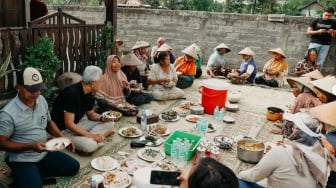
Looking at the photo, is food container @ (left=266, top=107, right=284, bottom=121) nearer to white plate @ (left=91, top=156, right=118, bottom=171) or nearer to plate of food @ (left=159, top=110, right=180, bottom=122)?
plate of food @ (left=159, top=110, right=180, bottom=122)

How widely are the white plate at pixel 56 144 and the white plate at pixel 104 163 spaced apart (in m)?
0.52

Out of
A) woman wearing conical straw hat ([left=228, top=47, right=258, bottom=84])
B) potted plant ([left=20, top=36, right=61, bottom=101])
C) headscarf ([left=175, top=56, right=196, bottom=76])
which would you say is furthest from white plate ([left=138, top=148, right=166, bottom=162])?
woman wearing conical straw hat ([left=228, top=47, right=258, bottom=84])

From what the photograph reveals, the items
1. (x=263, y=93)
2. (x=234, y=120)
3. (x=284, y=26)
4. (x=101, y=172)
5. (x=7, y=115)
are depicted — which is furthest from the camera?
(x=284, y=26)

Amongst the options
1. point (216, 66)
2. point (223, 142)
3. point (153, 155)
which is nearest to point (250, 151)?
point (223, 142)

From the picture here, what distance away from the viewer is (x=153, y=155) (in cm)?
413

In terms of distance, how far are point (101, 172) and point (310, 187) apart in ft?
7.76

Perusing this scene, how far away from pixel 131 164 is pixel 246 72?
5812 millimetres

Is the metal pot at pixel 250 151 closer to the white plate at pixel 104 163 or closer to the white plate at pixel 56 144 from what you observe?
the white plate at pixel 104 163

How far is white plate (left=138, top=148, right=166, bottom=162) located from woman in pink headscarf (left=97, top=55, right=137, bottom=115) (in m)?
1.67

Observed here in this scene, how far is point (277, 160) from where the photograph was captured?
2625 millimetres

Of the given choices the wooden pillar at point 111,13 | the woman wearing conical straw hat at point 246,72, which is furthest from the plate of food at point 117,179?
the woman wearing conical straw hat at point 246,72

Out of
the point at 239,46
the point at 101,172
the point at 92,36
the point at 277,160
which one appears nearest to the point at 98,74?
the point at 101,172

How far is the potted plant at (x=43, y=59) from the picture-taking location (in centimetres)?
513

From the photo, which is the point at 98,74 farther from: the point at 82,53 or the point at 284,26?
the point at 284,26
